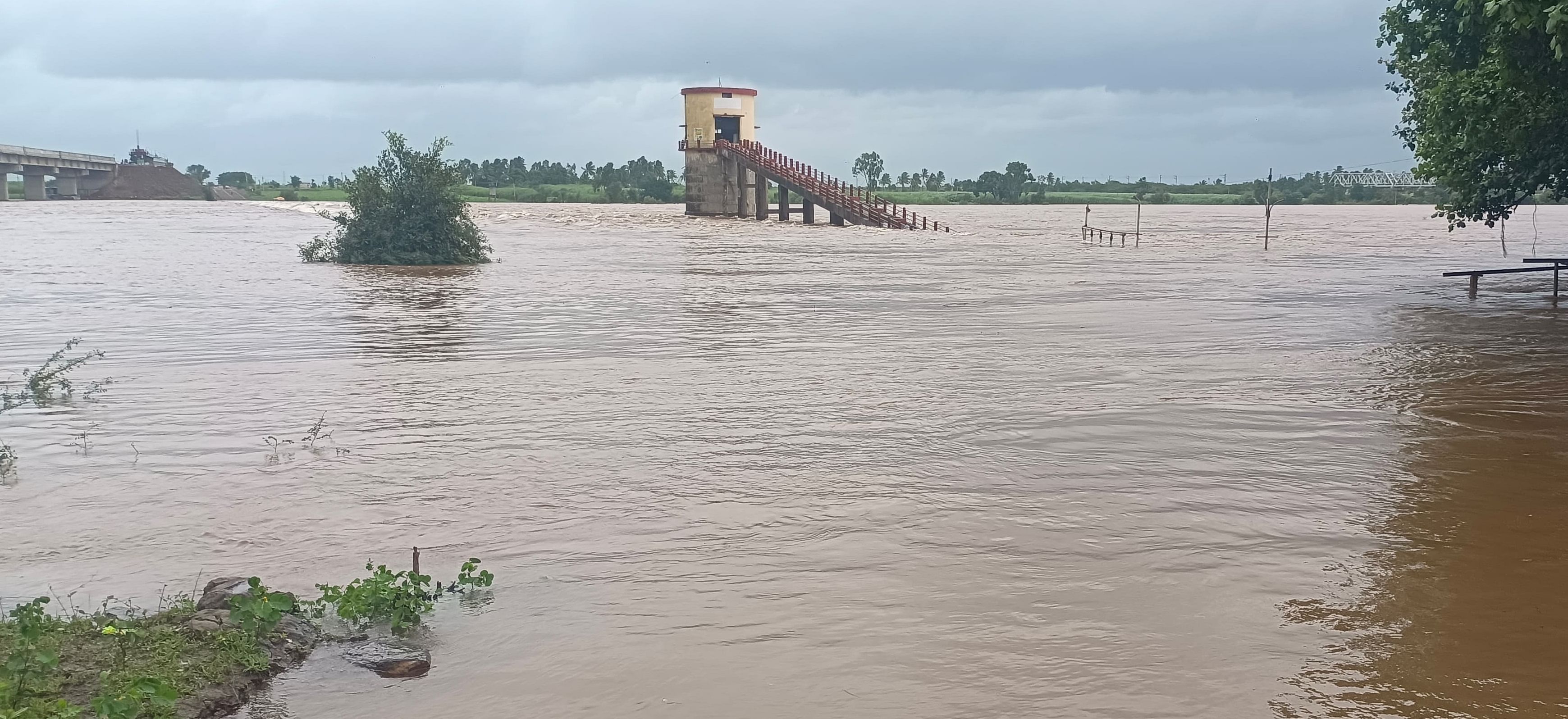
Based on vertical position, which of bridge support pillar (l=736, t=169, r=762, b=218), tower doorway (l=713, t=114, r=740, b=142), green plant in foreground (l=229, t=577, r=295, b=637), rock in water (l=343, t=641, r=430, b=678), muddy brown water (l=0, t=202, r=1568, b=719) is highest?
tower doorway (l=713, t=114, r=740, b=142)

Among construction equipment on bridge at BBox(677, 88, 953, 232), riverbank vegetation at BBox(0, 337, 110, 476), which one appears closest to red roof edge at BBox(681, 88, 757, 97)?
construction equipment on bridge at BBox(677, 88, 953, 232)

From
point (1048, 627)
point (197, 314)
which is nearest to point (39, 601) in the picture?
point (1048, 627)

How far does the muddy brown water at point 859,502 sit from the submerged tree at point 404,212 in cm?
1328

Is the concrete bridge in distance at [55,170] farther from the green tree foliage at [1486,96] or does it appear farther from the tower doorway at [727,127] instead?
the green tree foliage at [1486,96]

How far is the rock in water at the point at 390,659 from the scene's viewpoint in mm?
5355

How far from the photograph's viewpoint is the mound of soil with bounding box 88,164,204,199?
122 meters

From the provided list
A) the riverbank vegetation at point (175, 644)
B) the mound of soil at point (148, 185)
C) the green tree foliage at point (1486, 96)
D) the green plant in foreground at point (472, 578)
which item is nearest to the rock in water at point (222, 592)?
the riverbank vegetation at point (175, 644)

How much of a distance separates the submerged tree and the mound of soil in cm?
10225

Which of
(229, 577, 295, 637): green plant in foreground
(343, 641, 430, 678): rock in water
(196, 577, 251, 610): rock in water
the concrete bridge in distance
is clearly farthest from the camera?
the concrete bridge in distance

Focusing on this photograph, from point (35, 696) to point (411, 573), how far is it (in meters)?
1.80

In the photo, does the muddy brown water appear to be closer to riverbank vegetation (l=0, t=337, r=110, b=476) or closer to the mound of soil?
riverbank vegetation (l=0, t=337, r=110, b=476)

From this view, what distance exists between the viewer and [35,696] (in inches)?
175

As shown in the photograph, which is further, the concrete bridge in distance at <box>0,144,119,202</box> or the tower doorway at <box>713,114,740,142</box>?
the concrete bridge in distance at <box>0,144,119,202</box>

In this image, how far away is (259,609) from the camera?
524cm
